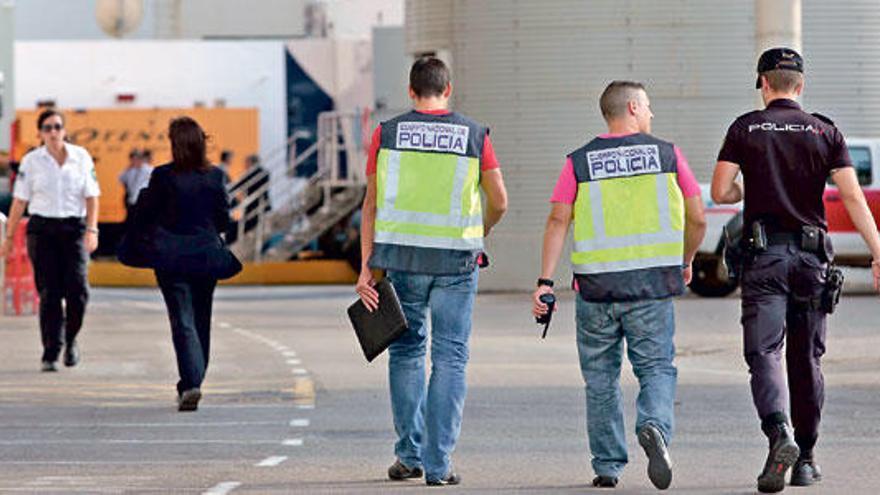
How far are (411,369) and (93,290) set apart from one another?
2654cm

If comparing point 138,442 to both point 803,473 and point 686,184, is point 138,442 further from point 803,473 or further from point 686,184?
point 803,473

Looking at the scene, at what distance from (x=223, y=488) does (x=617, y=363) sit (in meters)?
1.78

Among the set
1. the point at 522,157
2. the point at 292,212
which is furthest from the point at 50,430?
the point at 292,212

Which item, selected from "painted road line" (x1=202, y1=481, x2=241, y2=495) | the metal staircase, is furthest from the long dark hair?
the metal staircase

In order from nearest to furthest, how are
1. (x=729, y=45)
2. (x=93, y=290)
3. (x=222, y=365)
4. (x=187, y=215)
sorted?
(x=187, y=215) < (x=222, y=365) < (x=729, y=45) < (x=93, y=290)

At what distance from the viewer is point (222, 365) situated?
20453mm

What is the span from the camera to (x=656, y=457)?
1127 cm

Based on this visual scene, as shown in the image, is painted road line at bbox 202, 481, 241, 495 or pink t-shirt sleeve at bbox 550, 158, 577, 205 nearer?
painted road line at bbox 202, 481, 241, 495

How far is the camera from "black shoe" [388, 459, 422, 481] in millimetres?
11984

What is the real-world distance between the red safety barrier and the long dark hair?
13669 millimetres

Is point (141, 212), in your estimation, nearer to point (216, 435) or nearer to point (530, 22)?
point (216, 435)

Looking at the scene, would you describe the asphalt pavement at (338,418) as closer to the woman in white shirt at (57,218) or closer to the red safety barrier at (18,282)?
the woman in white shirt at (57,218)

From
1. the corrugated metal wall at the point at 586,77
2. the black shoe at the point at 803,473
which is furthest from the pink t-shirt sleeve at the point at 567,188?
the corrugated metal wall at the point at 586,77

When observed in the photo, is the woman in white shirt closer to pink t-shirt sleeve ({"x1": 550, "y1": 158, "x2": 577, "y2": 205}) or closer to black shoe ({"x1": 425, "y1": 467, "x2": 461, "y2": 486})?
black shoe ({"x1": 425, "y1": 467, "x2": 461, "y2": 486})
